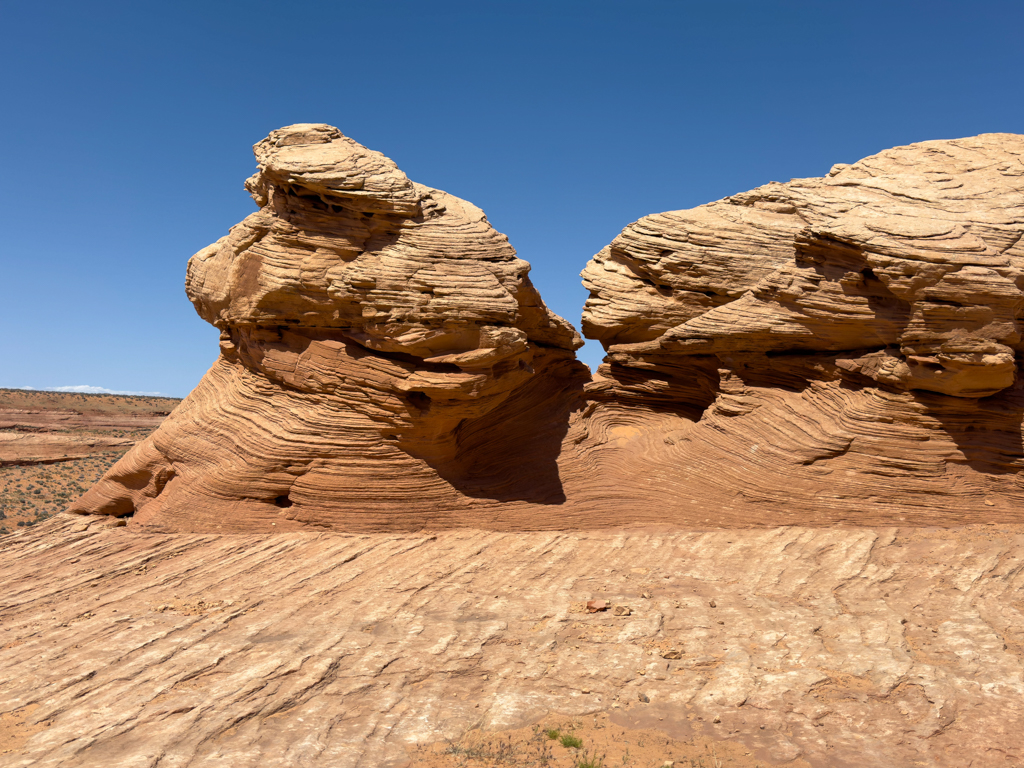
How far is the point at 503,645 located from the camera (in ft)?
25.2

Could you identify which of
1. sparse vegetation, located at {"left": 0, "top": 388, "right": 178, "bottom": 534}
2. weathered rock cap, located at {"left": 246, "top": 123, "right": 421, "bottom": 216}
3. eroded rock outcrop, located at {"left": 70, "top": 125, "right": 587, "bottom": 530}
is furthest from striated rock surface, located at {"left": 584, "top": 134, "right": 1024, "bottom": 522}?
sparse vegetation, located at {"left": 0, "top": 388, "right": 178, "bottom": 534}

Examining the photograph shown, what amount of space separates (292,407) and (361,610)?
4.44 metres

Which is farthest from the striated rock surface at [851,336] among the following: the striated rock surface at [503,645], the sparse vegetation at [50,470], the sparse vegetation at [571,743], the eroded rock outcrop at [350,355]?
the sparse vegetation at [50,470]

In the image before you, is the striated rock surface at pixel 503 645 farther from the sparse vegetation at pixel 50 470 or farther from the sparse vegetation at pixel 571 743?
the sparse vegetation at pixel 50 470

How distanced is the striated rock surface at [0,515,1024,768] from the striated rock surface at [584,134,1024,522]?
2.91ft

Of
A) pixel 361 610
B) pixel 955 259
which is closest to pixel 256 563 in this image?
pixel 361 610

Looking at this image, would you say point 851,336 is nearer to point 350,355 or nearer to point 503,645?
point 503,645

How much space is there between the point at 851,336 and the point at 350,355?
8594 mm

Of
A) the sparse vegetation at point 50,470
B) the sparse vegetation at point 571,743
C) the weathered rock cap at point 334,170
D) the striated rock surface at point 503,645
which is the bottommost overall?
the sparse vegetation at point 571,743

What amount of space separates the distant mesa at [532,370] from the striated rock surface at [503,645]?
29.4 inches

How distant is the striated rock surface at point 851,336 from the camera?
10.7m

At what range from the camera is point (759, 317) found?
12.1m

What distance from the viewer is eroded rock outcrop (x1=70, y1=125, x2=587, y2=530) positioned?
36.4 feet

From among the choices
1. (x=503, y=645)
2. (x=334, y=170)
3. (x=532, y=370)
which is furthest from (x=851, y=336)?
(x=334, y=170)
